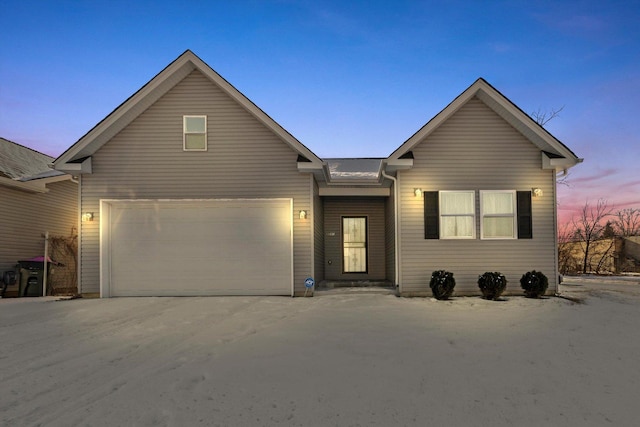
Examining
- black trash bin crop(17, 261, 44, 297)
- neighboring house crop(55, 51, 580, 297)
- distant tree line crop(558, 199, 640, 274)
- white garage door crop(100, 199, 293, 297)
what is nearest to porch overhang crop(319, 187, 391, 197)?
neighboring house crop(55, 51, 580, 297)

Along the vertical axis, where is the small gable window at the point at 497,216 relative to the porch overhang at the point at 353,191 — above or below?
below

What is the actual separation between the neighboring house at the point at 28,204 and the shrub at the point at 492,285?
12.2 meters

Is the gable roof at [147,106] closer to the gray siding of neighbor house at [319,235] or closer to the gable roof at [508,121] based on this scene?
the gray siding of neighbor house at [319,235]

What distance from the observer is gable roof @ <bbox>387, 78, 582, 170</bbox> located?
33.7ft

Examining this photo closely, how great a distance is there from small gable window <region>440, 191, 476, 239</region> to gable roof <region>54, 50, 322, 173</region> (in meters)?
3.36

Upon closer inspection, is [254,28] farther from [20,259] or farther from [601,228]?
[601,228]

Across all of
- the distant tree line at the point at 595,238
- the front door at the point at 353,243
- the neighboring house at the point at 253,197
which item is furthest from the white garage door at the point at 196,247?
the distant tree line at the point at 595,238

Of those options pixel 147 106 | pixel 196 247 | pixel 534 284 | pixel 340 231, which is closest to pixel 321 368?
pixel 196 247

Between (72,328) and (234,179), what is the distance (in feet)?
16.8

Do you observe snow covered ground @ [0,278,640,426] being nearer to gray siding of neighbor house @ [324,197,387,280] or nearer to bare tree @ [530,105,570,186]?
gray siding of neighbor house @ [324,197,387,280]

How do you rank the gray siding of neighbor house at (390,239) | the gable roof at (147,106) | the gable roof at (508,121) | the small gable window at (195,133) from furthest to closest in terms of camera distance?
the gray siding of neighbor house at (390,239)
the small gable window at (195,133)
the gable roof at (147,106)
the gable roof at (508,121)

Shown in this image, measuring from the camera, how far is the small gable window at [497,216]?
10.7 m

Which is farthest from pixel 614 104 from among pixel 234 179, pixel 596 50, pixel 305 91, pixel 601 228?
pixel 234 179

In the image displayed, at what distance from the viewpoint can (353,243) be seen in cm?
1424
